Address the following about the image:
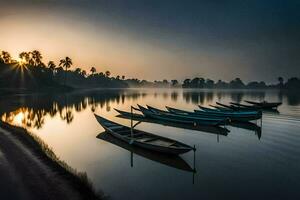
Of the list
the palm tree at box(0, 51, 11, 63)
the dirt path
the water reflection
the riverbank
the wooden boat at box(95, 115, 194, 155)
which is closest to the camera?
the dirt path

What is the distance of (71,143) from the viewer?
84.4ft

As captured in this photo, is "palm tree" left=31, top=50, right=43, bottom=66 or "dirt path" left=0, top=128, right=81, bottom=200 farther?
"palm tree" left=31, top=50, right=43, bottom=66

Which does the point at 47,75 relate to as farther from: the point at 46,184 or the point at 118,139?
the point at 46,184

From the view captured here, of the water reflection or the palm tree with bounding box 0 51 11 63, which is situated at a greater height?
the palm tree with bounding box 0 51 11 63

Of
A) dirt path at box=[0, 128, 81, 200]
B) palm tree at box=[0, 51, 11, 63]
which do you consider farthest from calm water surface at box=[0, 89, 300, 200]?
palm tree at box=[0, 51, 11, 63]

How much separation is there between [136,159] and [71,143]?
9.64 meters

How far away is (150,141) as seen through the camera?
22.4m

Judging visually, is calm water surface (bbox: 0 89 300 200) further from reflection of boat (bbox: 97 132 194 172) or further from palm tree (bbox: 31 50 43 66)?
palm tree (bbox: 31 50 43 66)

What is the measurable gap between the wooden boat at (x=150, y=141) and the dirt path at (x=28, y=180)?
9096mm

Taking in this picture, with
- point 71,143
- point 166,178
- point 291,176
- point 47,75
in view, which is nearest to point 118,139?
point 71,143

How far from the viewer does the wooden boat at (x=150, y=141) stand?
19.0 m

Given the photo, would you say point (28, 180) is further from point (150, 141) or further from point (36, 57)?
point (36, 57)

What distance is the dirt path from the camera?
1137 cm

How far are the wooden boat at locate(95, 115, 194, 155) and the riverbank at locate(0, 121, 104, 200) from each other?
7.47 meters
